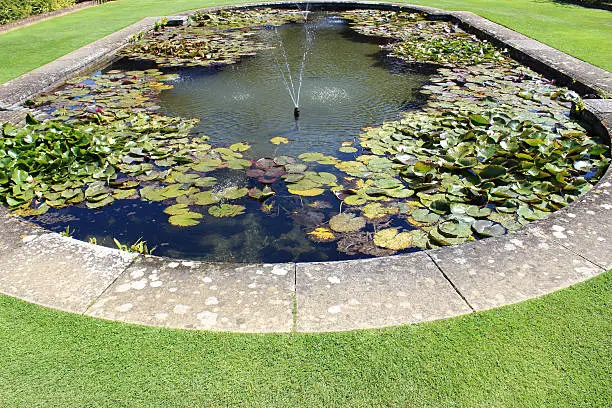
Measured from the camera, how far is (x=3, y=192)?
141 inches

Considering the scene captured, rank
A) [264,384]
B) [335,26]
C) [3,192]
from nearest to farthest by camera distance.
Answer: [264,384] < [3,192] < [335,26]

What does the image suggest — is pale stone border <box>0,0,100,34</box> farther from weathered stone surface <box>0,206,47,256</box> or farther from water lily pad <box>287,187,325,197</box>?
water lily pad <box>287,187,325,197</box>

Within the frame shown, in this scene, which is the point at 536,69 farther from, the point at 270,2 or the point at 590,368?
the point at 270,2

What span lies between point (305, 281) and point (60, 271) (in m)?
→ 1.27

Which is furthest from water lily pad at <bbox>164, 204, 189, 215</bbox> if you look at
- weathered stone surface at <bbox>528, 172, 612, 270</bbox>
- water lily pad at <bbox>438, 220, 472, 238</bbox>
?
weathered stone surface at <bbox>528, 172, 612, 270</bbox>

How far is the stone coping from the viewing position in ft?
6.87

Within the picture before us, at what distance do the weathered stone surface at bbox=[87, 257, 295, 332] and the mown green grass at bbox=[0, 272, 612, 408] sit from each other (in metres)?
0.07

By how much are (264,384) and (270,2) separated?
14368 millimetres

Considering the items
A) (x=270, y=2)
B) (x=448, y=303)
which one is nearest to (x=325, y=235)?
(x=448, y=303)

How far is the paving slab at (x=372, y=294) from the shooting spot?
2.06 m

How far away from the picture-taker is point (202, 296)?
2209 mm

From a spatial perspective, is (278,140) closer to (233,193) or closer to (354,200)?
(233,193)

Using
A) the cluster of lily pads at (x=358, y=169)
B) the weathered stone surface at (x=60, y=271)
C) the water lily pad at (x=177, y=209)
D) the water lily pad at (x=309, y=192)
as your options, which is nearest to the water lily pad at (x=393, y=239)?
the cluster of lily pads at (x=358, y=169)

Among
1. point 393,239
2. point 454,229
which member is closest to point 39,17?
point 393,239
